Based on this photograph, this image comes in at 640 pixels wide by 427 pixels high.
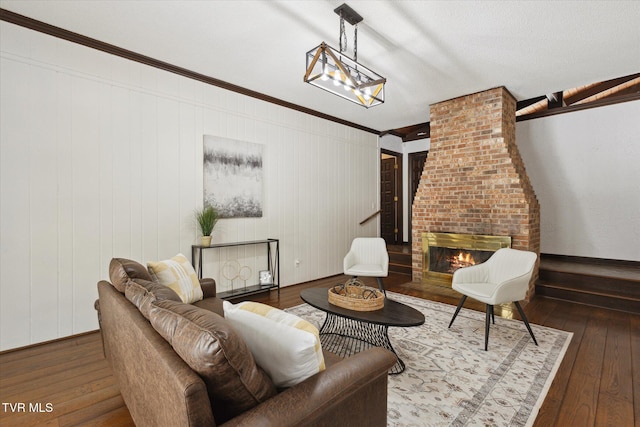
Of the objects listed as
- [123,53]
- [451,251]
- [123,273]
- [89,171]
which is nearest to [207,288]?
[123,273]

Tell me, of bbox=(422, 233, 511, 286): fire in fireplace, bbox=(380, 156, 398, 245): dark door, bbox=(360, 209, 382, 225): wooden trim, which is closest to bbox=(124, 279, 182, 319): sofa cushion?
bbox=(422, 233, 511, 286): fire in fireplace

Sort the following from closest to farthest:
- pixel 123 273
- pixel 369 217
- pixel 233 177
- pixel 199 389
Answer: pixel 199 389
pixel 123 273
pixel 233 177
pixel 369 217

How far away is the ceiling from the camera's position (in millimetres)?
2457

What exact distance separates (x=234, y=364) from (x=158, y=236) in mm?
2874

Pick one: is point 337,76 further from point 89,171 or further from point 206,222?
point 89,171

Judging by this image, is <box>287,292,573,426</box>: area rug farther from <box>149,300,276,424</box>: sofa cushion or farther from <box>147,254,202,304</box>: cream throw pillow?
<box>147,254,202,304</box>: cream throw pillow

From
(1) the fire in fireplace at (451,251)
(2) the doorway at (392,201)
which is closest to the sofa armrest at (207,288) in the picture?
(1) the fire in fireplace at (451,251)

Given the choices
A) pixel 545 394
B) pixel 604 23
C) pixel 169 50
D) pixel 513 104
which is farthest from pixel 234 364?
pixel 513 104

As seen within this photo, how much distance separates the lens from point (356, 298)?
242cm

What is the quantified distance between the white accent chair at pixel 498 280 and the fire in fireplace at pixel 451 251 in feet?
2.78

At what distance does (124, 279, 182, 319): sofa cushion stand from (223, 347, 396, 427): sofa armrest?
2.22ft

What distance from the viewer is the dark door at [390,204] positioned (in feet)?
22.8

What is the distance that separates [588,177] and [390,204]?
3.42 m

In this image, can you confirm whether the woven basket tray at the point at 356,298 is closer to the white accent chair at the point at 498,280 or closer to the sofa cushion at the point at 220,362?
the white accent chair at the point at 498,280
